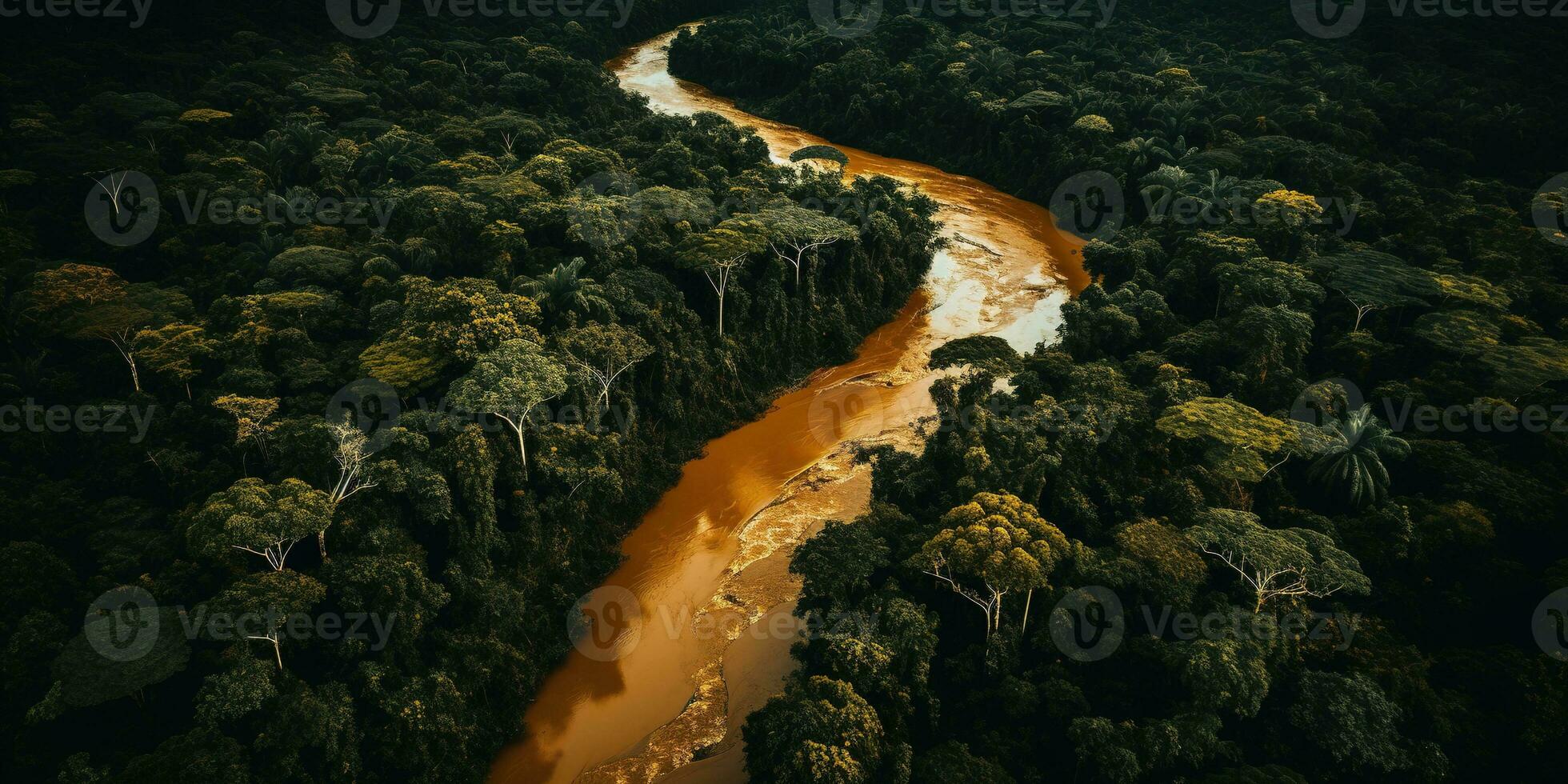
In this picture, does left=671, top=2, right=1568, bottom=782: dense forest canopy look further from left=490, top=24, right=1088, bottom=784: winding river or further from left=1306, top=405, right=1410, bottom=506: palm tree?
left=490, top=24, right=1088, bottom=784: winding river

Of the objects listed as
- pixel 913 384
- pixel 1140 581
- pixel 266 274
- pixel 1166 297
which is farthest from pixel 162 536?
pixel 1166 297

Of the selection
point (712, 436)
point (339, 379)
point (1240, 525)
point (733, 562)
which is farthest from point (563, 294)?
point (1240, 525)

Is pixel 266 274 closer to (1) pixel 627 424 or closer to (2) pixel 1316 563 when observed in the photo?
(1) pixel 627 424

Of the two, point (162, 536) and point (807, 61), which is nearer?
point (162, 536)

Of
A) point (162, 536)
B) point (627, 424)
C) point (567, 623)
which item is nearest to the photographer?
point (162, 536)

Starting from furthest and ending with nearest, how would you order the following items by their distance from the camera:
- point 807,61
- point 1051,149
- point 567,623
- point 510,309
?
point 807,61 → point 1051,149 → point 510,309 → point 567,623

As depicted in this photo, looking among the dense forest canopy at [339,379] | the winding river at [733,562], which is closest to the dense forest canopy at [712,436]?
the dense forest canopy at [339,379]

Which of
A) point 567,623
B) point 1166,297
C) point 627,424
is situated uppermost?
point 1166,297

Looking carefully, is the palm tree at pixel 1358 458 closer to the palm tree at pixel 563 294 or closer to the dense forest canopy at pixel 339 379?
the dense forest canopy at pixel 339 379
